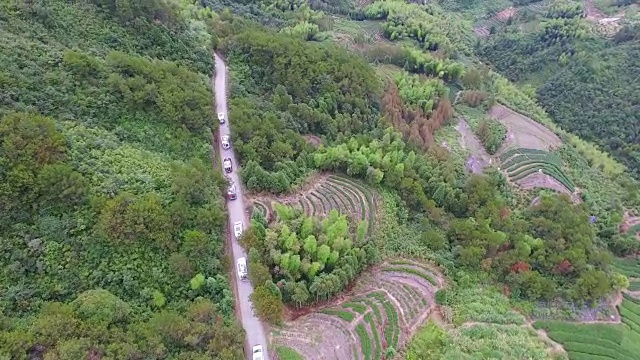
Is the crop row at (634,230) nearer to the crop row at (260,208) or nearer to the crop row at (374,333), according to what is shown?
the crop row at (374,333)

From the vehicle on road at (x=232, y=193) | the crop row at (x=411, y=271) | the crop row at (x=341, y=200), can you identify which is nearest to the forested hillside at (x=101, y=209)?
the vehicle on road at (x=232, y=193)

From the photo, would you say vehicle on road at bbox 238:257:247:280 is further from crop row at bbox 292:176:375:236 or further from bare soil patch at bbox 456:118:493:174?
bare soil patch at bbox 456:118:493:174

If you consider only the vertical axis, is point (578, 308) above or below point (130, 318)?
above

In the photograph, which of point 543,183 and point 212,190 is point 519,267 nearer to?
point 543,183

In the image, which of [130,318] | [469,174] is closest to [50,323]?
[130,318]

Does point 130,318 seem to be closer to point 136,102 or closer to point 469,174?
point 136,102

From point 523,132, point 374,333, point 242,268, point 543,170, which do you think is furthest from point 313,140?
point 523,132
